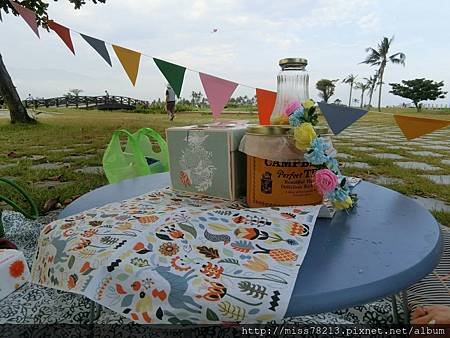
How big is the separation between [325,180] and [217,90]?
0.83 metres

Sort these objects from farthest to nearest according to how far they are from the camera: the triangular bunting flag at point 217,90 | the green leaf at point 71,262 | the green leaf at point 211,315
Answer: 1. the triangular bunting flag at point 217,90
2. the green leaf at point 71,262
3. the green leaf at point 211,315

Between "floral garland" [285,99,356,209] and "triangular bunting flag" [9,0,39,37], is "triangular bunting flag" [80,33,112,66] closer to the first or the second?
"triangular bunting flag" [9,0,39,37]

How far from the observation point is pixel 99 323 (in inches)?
37.5

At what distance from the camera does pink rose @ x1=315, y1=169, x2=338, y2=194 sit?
1.94 ft

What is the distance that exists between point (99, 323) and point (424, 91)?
30414 millimetres

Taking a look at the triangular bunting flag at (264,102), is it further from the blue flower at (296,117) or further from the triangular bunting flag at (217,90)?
the blue flower at (296,117)

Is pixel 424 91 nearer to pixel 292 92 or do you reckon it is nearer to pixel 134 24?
pixel 134 24

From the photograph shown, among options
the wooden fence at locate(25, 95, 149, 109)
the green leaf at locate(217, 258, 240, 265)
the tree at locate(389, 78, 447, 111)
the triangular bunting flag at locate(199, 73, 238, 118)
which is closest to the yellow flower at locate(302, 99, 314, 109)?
the green leaf at locate(217, 258, 240, 265)

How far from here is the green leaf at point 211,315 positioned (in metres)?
0.38

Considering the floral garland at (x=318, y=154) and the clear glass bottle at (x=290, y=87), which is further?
the clear glass bottle at (x=290, y=87)

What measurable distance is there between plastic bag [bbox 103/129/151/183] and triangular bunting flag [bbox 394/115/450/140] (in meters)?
0.88

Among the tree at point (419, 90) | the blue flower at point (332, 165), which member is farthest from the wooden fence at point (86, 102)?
the tree at point (419, 90)

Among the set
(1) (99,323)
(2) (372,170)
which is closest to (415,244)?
(1) (99,323)

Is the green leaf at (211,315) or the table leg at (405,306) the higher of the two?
the green leaf at (211,315)
